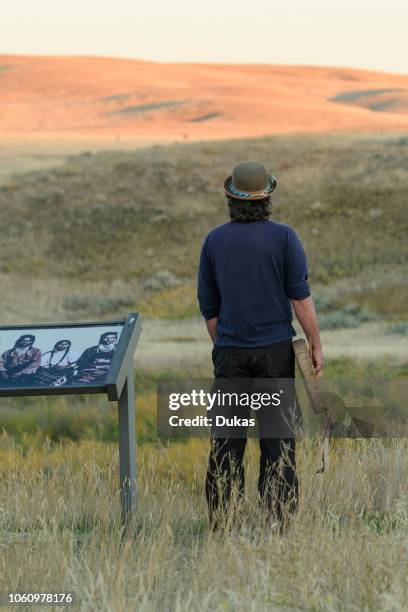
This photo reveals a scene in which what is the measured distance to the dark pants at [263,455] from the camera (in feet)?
19.8

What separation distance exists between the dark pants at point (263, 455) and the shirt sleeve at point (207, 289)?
25 centimetres

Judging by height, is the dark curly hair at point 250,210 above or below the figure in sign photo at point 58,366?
above

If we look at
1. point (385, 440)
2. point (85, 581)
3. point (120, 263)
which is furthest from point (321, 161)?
point (85, 581)

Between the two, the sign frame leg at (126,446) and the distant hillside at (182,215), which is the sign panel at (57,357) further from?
the distant hillside at (182,215)

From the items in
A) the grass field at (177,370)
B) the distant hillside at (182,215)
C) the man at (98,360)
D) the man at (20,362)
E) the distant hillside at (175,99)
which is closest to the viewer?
the grass field at (177,370)

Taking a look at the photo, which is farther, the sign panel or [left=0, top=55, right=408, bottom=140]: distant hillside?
[left=0, top=55, right=408, bottom=140]: distant hillside

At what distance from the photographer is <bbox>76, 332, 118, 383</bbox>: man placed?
242 inches

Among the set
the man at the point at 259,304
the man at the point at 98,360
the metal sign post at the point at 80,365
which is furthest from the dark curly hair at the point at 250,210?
the man at the point at 98,360

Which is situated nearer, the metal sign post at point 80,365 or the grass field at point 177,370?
the grass field at point 177,370

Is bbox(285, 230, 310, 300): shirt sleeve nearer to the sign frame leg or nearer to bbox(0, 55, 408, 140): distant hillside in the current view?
the sign frame leg

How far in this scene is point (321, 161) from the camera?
184ft

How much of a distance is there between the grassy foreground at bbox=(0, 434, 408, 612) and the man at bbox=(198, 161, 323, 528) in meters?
0.29

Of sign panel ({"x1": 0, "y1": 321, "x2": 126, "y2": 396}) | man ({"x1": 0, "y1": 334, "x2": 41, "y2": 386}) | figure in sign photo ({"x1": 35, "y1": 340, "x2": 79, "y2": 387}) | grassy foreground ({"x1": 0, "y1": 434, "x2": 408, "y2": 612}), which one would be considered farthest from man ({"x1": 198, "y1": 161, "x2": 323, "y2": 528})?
man ({"x1": 0, "y1": 334, "x2": 41, "y2": 386})

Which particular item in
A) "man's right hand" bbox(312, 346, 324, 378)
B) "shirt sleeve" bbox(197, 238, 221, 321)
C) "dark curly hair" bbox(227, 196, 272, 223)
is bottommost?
"man's right hand" bbox(312, 346, 324, 378)
